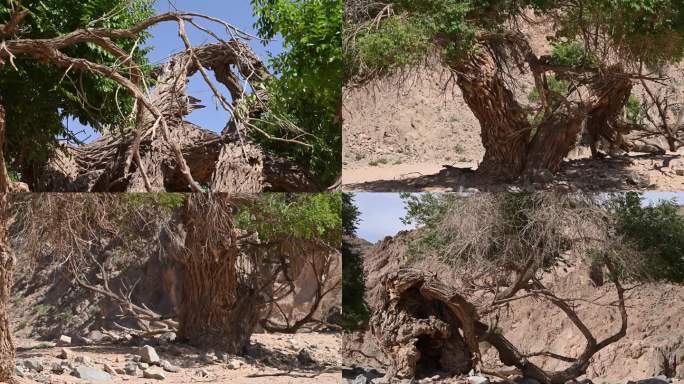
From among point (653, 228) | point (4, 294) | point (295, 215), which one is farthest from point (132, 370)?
point (653, 228)

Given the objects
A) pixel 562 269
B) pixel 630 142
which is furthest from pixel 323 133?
pixel 630 142

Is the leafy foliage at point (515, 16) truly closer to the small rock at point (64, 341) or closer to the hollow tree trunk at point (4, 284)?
the hollow tree trunk at point (4, 284)

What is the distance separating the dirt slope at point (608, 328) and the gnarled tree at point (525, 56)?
128cm

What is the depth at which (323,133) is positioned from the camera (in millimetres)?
8328

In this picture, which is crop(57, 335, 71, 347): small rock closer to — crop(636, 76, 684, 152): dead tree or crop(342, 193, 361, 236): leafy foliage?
crop(342, 193, 361, 236): leafy foliage

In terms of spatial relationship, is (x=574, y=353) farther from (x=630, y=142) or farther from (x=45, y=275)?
(x=45, y=275)

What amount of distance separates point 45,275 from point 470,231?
397 centimetres

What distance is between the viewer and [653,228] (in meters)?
6.93

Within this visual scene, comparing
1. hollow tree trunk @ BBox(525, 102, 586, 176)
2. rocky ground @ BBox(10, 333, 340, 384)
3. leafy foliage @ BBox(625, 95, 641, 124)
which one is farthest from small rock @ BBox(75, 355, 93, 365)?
leafy foliage @ BBox(625, 95, 641, 124)

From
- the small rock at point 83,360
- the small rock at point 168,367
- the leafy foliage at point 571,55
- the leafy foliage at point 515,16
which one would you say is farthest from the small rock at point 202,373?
the leafy foliage at point 571,55

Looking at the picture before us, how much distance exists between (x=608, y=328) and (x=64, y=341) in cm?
557

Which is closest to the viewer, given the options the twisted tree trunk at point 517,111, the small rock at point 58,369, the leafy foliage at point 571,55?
the small rock at point 58,369

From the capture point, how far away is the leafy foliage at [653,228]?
22.6ft

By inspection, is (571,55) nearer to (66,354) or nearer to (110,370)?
(110,370)
